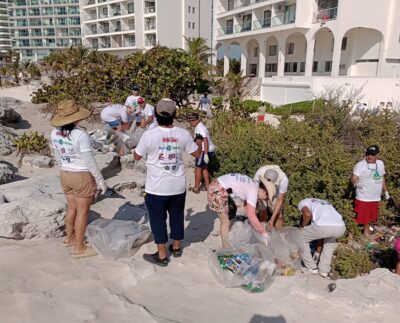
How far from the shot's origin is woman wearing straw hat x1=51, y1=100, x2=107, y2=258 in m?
3.26

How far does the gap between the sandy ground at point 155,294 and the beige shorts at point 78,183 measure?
692mm

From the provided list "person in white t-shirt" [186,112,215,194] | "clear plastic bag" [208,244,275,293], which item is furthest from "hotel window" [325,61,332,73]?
"clear plastic bag" [208,244,275,293]

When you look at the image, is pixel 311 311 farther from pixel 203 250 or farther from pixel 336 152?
pixel 336 152

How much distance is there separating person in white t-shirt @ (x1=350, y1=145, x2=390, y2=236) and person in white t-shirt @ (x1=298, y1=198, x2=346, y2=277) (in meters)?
1.40

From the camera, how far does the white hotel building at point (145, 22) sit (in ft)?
152

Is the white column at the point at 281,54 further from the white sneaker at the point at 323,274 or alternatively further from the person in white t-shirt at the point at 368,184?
the white sneaker at the point at 323,274

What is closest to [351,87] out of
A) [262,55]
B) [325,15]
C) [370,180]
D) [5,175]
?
→ [325,15]

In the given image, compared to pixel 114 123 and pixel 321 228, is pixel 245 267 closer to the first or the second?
pixel 321 228

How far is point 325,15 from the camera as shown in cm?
2572

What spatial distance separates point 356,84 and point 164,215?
2083cm

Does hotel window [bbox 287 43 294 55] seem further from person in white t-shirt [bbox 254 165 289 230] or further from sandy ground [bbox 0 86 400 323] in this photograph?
sandy ground [bbox 0 86 400 323]

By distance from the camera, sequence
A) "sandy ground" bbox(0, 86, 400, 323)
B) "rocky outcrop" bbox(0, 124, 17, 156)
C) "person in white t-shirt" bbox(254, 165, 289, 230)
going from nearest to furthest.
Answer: "sandy ground" bbox(0, 86, 400, 323), "person in white t-shirt" bbox(254, 165, 289, 230), "rocky outcrop" bbox(0, 124, 17, 156)

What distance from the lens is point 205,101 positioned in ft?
44.3

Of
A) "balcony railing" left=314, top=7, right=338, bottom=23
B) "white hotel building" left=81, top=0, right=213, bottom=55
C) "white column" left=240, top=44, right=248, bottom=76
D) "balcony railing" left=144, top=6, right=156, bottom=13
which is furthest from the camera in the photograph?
"white hotel building" left=81, top=0, right=213, bottom=55
